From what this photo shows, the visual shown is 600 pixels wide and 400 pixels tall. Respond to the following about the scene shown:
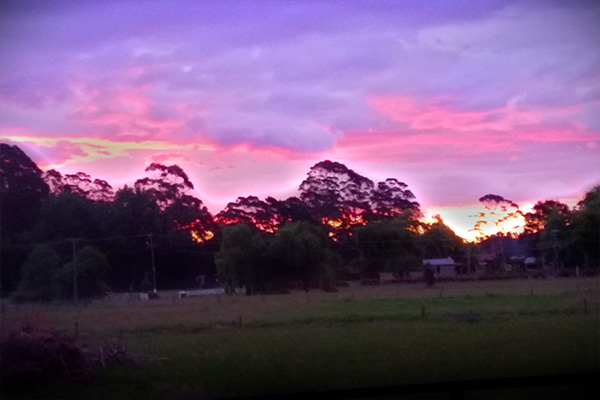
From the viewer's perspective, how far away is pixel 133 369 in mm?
9445

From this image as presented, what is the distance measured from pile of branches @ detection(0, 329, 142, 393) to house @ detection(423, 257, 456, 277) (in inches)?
218

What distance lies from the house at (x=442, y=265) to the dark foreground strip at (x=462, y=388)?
4135 mm

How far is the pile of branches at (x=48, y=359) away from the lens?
877cm

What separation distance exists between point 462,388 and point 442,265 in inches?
200

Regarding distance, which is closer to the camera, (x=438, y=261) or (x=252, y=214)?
(x=252, y=214)

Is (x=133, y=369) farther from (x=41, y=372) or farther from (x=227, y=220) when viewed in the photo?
(x=227, y=220)

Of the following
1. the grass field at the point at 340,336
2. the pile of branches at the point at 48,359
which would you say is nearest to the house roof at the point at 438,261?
the grass field at the point at 340,336

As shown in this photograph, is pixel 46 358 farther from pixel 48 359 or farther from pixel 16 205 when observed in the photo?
pixel 16 205

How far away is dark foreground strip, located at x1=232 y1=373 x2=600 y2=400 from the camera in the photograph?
7.78 meters

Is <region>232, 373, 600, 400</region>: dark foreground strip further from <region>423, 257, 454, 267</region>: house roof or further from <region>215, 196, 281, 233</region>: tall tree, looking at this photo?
<region>423, 257, 454, 267</region>: house roof

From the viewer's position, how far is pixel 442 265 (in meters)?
12.8

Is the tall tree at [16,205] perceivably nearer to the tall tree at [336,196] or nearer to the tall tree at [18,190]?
the tall tree at [18,190]

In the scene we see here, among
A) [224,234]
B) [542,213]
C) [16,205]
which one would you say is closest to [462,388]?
[224,234]

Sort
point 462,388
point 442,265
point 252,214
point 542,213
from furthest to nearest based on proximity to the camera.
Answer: point 442,265, point 542,213, point 252,214, point 462,388
